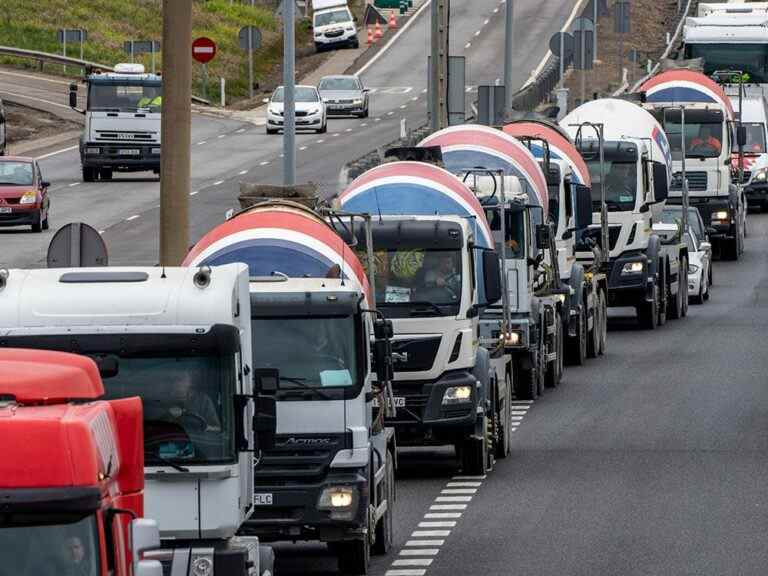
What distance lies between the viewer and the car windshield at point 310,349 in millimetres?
17234

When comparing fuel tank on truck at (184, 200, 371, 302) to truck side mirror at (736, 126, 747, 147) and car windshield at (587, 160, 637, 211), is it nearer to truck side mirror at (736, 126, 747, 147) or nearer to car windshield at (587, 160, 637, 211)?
car windshield at (587, 160, 637, 211)

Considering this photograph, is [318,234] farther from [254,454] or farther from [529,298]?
[529,298]

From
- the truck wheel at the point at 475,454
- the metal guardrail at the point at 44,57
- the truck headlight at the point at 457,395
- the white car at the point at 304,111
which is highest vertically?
the metal guardrail at the point at 44,57

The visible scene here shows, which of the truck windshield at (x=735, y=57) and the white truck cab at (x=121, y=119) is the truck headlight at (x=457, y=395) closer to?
the white truck cab at (x=121, y=119)

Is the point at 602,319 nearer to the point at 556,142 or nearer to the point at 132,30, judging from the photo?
the point at 556,142

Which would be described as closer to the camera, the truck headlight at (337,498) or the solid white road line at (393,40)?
the truck headlight at (337,498)

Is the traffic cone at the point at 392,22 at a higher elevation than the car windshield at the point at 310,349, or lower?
higher

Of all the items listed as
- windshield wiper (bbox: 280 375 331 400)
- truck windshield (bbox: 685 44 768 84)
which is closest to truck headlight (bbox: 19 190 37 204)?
truck windshield (bbox: 685 44 768 84)

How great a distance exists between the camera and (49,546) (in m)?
9.15

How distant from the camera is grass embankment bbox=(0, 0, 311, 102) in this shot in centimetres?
8838

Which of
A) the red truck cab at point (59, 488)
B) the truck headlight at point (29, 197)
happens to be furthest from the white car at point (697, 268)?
the red truck cab at point (59, 488)

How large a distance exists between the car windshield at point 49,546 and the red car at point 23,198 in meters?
41.1

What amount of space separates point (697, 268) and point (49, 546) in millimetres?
36678

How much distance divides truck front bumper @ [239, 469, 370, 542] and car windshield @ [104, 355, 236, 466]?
10.2 feet
